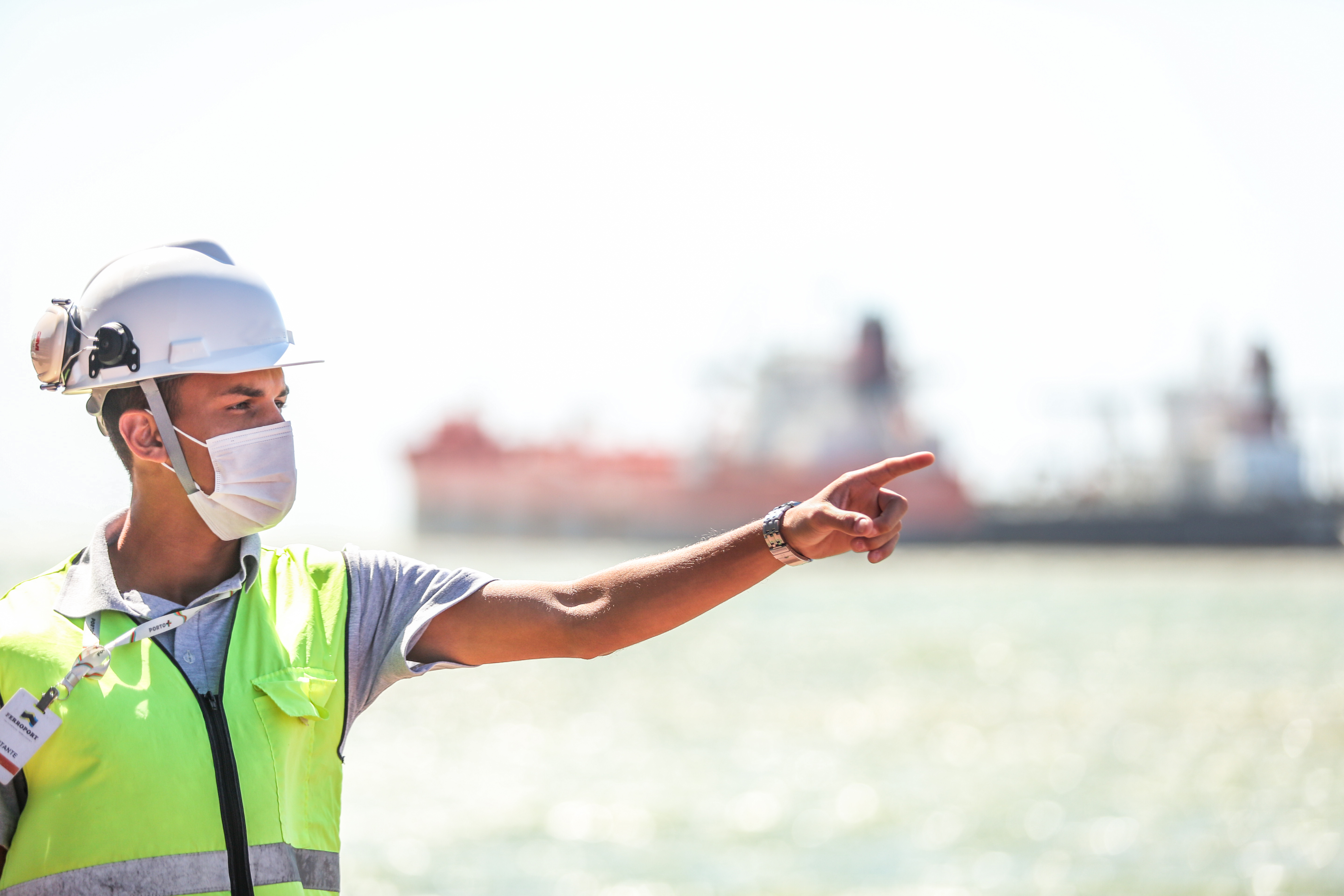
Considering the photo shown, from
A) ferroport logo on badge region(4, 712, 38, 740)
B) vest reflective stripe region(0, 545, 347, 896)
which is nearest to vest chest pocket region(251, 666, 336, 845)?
vest reflective stripe region(0, 545, 347, 896)

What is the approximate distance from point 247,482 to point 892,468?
0.82 meters

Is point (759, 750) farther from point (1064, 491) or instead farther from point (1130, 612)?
point (1064, 491)

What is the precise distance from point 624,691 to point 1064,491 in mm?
50055

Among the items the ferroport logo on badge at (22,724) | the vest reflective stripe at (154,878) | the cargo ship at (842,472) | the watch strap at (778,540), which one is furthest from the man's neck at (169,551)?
the cargo ship at (842,472)

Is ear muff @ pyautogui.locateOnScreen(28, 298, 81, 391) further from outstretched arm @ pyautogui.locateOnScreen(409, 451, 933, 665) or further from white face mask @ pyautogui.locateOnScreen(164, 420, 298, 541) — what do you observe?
outstretched arm @ pyautogui.locateOnScreen(409, 451, 933, 665)

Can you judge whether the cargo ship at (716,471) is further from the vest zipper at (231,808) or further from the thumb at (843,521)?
the vest zipper at (231,808)

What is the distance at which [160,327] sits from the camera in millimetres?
1711

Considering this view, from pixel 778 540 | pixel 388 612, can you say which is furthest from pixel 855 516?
pixel 388 612

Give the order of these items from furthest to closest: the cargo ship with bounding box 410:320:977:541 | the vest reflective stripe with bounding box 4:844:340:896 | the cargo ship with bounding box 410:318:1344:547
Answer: the cargo ship with bounding box 410:320:977:541 < the cargo ship with bounding box 410:318:1344:547 < the vest reflective stripe with bounding box 4:844:340:896

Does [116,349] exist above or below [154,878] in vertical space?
above

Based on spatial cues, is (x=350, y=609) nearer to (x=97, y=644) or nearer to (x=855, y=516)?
(x=97, y=644)

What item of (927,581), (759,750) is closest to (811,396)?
(927,581)

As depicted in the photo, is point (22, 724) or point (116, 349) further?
point (116, 349)

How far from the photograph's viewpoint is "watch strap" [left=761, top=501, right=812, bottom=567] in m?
1.67
